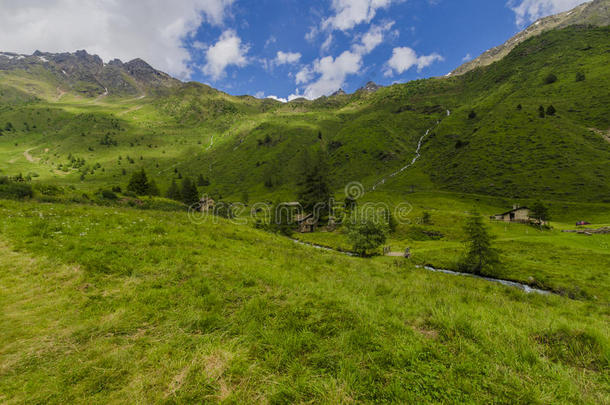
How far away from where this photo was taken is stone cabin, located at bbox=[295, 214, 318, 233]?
7675 centimetres

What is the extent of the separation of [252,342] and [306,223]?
73.1 meters

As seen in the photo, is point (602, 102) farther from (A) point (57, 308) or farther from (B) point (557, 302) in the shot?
(A) point (57, 308)

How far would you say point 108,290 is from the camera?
693 cm

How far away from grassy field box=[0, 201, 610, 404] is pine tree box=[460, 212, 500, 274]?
96.9 ft

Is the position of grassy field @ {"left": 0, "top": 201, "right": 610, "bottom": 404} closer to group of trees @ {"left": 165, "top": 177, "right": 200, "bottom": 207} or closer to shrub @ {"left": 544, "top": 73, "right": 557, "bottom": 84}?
group of trees @ {"left": 165, "top": 177, "right": 200, "bottom": 207}

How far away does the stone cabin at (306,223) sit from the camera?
252ft

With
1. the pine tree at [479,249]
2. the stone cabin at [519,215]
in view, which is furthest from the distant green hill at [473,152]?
the pine tree at [479,249]

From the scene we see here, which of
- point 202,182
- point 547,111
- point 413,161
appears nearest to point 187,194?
point 202,182

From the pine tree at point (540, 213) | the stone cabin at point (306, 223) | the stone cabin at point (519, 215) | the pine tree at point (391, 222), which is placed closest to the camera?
the pine tree at point (540, 213)

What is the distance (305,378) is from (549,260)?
48.4 m

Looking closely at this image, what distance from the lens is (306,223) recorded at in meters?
77.8

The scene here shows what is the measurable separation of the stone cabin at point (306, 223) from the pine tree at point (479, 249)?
48.6 meters

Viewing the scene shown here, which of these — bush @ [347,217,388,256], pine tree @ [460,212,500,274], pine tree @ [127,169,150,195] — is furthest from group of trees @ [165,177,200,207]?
pine tree @ [460,212,500,274]

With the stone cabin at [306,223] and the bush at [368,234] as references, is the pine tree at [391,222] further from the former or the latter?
the stone cabin at [306,223]
